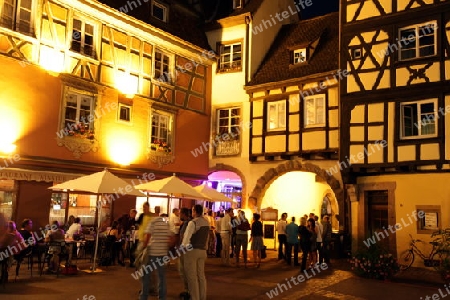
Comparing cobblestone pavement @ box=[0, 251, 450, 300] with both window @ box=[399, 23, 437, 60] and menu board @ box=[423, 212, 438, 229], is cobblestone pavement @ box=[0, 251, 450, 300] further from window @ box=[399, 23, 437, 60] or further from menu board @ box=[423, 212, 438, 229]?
window @ box=[399, 23, 437, 60]

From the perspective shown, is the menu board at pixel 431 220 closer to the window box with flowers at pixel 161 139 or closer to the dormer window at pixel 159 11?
the window box with flowers at pixel 161 139

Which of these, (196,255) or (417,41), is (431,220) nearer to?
(417,41)

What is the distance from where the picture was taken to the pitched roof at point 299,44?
18.9 meters

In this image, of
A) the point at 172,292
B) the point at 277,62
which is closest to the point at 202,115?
the point at 277,62

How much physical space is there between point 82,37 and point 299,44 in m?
8.82

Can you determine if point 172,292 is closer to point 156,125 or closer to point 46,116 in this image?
point 46,116

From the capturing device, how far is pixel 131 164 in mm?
17891

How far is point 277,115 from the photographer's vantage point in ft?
64.4

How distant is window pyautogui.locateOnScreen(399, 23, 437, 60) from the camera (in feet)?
49.6

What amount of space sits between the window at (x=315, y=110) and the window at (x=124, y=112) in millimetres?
6991

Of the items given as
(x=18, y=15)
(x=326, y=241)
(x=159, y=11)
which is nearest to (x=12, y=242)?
(x=18, y=15)

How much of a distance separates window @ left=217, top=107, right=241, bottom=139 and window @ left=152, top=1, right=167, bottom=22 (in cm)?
484

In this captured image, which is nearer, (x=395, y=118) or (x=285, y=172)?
(x=395, y=118)

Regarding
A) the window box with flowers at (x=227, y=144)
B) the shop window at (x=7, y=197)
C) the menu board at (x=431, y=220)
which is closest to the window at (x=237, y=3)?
the window box with flowers at (x=227, y=144)
